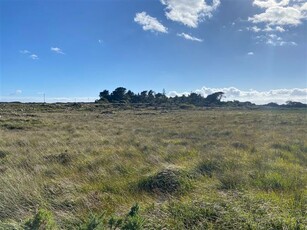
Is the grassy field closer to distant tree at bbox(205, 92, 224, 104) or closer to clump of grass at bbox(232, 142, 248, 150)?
clump of grass at bbox(232, 142, 248, 150)

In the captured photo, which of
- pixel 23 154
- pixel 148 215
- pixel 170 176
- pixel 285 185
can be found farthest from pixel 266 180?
pixel 23 154

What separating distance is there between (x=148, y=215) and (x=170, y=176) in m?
1.82

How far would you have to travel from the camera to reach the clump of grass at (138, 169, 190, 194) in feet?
19.0

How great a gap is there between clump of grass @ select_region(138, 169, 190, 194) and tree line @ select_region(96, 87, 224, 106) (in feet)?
318

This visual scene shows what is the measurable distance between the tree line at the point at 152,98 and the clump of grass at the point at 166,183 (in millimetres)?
96865

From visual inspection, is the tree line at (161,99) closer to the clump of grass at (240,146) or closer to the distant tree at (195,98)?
the distant tree at (195,98)

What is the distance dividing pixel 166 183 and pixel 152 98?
109 meters

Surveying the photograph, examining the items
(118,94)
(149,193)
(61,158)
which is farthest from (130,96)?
(149,193)

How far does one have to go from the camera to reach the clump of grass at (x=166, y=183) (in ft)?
19.0

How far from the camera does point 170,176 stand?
6238 mm

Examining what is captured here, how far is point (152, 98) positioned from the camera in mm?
114250

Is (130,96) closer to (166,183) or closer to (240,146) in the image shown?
(240,146)

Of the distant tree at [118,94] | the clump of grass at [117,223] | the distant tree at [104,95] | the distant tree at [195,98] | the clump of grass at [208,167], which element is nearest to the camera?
the clump of grass at [117,223]

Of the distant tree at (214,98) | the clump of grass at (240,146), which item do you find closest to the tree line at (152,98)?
the distant tree at (214,98)
